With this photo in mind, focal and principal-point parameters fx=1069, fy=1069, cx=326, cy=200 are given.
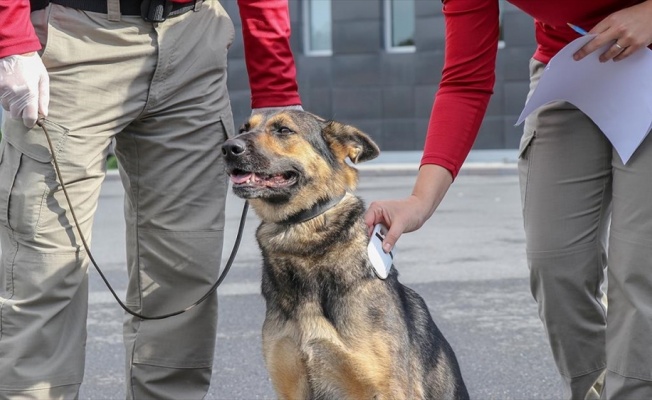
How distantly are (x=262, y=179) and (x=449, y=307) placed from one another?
3405mm

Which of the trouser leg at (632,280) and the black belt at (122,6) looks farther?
the black belt at (122,6)

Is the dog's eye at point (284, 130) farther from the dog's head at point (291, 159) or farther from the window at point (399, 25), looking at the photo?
the window at point (399, 25)

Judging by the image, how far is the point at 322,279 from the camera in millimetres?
3531

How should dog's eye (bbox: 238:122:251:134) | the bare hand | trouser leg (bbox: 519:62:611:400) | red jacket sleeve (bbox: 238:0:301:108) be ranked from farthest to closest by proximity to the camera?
red jacket sleeve (bbox: 238:0:301:108)
dog's eye (bbox: 238:122:251:134)
trouser leg (bbox: 519:62:611:400)
the bare hand

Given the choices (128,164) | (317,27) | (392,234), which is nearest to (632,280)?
(392,234)

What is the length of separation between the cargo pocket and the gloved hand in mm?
119

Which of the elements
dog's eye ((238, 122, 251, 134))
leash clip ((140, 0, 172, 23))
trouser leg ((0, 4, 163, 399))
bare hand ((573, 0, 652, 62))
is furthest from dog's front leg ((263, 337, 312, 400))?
bare hand ((573, 0, 652, 62))

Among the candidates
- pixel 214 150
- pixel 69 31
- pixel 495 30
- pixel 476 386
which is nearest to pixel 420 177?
pixel 495 30

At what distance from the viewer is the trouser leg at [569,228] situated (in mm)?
3482

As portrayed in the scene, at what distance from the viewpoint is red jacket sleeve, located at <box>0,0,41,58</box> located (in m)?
3.11

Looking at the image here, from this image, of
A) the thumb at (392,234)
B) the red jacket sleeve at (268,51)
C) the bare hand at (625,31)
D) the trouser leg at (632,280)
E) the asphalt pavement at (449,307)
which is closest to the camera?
the bare hand at (625,31)

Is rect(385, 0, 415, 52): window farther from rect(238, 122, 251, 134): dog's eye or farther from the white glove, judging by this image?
rect(238, 122, 251, 134): dog's eye

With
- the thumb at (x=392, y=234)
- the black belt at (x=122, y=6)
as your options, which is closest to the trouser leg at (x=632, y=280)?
the thumb at (x=392, y=234)

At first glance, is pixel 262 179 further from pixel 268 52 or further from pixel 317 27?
pixel 317 27
